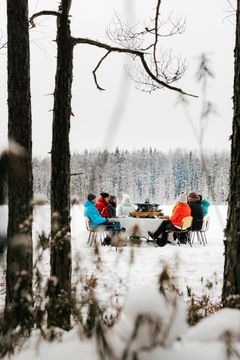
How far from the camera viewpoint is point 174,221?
44.6 feet

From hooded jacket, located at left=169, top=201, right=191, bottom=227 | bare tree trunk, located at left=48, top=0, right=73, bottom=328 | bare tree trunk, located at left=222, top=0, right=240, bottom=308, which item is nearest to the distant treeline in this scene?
hooded jacket, located at left=169, top=201, right=191, bottom=227

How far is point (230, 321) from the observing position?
0.84 meters

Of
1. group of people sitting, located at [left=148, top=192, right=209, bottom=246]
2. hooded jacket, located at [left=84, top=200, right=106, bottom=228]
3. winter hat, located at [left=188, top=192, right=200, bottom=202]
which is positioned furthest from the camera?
winter hat, located at [left=188, top=192, right=200, bottom=202]

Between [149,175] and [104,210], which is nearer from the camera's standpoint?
[104,210]

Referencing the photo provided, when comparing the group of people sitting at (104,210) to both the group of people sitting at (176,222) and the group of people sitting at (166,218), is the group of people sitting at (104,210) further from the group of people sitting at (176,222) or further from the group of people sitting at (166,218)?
the group of people sitting at (176,222)

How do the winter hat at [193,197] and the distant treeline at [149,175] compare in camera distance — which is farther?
the distant treeline at [149,175]

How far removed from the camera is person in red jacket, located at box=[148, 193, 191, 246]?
43.9ft

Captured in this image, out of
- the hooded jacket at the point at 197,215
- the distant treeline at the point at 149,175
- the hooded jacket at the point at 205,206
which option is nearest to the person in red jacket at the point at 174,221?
the hooded jacket at the point at 197,215

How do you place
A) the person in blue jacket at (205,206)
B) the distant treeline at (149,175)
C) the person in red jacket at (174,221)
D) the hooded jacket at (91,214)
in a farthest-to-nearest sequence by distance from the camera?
the distant treeline at (149,175)
the person in blue jacket at (205,206)
the person in red jacket at (174,221)
the hooded jacket at (91,214)

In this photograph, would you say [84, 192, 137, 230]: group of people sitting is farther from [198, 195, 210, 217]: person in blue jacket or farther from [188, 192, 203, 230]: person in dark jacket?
[198, 195, 210, 217]: person in blue jacket

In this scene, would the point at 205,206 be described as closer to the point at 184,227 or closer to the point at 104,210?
the point at 184,227

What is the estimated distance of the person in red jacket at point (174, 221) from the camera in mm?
13383

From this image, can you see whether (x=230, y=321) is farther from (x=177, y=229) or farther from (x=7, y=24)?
(x=177, y=229)

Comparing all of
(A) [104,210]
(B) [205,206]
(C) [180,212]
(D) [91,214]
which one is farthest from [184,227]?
(D) [91,214]
